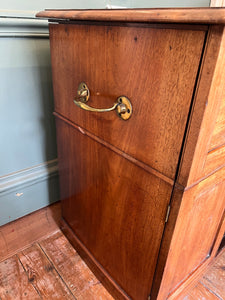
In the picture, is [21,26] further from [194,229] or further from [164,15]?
[194,229]

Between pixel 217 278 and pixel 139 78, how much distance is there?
2.47 ft

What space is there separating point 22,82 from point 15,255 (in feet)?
2.01

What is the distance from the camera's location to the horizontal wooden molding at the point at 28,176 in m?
0.88

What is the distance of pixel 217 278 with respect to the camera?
801 millimetres

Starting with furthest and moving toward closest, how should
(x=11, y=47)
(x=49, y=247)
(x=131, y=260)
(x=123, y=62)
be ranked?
(x=49, y=247), (x=11, y=47), (x=131, y=260), (x=123, y=62)

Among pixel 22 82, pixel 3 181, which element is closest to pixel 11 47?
pixel 22 82

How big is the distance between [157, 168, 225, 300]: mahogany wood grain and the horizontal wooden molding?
62 cm

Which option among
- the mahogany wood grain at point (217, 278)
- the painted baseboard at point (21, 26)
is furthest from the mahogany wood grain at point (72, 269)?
the painted baseboard at point (21, 26)

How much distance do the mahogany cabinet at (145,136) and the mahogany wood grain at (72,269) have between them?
0.05 meters

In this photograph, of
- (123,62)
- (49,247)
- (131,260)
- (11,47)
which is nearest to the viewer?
(123,62)

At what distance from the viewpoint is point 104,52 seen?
468 millimetres

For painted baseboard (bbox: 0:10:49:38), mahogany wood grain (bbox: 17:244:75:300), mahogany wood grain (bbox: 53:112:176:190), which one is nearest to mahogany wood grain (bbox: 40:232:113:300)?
mahogany wood grain (bbox: 17:244:75:300)

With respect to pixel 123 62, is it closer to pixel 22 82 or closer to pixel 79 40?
pixel 79 40

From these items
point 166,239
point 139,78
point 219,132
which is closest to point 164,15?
point 139,78
